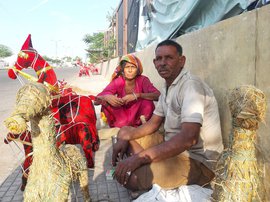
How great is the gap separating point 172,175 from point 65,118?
1283 millimetres

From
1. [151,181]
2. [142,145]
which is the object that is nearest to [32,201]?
[151,181]

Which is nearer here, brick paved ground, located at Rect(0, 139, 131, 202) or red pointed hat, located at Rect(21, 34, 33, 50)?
brick paved ground, located at Rect(0, 139, 131, 202)

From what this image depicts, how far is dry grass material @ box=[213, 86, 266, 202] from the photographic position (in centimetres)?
106

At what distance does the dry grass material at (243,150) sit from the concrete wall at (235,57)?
38 centimetres

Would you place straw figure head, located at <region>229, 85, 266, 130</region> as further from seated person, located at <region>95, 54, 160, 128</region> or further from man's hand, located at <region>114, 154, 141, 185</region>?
seated person, located at <region>95, 54, 160, 128</region>

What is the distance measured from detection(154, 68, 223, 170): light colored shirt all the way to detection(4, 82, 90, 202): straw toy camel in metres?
1.00

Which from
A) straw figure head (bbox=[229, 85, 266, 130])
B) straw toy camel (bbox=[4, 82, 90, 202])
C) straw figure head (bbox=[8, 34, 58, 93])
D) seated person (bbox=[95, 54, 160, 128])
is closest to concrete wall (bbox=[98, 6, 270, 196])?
straw figure head (bbox=[229, 85, 266, 130])

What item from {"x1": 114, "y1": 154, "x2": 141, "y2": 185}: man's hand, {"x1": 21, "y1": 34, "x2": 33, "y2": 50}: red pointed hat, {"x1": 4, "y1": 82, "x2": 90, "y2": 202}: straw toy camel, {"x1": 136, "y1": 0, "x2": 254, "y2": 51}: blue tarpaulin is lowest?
{"x1": 114, "y1": 154, "x2": 141, "y2": 185}: man's hand

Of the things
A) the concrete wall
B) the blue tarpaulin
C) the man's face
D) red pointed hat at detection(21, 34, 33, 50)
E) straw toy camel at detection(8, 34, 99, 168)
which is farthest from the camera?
the blue tarpaulin

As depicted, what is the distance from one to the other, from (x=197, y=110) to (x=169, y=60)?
633 millimetres

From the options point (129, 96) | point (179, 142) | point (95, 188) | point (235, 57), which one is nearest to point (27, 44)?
point (129, 96)

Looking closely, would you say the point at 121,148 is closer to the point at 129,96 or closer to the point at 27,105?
the point at 129,96

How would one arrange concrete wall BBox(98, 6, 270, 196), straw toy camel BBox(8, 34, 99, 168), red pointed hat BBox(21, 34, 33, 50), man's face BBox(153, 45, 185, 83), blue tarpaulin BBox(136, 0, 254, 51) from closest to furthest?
concrete wall BBox(98, 6, 270, 196) < man's face BBox(153, 45, 185, 83) < straw toy camel BBox(8, 34, 99, 168) < red pointed hat BBox(21, 34, 33, 50) < blue tarpaulin BBox(136, 0, 254, 51)

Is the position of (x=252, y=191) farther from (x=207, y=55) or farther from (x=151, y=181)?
(x=207, y=55)
